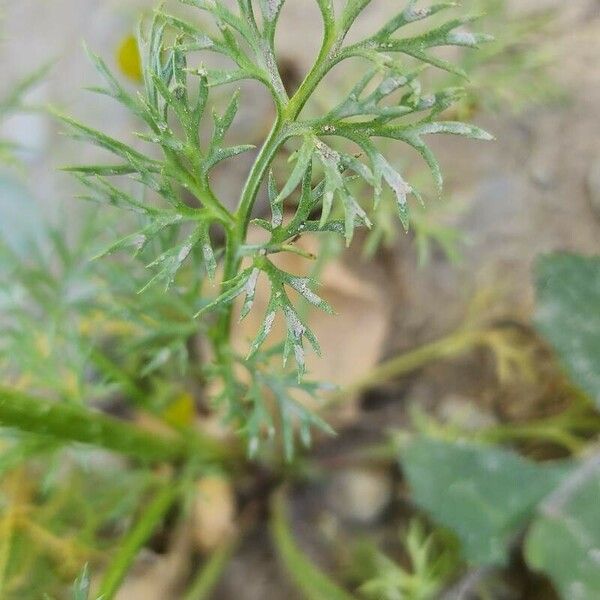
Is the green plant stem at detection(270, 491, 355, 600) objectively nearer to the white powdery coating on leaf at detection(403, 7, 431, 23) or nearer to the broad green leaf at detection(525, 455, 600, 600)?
the broad green leaf at detection(525, 455, 600, 600)

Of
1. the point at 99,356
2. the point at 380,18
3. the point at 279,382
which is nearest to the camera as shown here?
the point at 279,382

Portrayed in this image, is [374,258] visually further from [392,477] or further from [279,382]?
[279,382]

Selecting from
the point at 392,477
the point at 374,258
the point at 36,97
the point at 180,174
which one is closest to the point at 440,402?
the point at 392,477

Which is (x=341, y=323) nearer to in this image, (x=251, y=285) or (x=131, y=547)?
(x=131, y=547)

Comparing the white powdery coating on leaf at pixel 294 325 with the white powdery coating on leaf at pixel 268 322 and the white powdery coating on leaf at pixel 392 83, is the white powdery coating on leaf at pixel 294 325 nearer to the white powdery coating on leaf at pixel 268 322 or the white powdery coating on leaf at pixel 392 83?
→ the white powdery coating on leaf at pixel 268 322

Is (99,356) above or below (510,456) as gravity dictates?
above

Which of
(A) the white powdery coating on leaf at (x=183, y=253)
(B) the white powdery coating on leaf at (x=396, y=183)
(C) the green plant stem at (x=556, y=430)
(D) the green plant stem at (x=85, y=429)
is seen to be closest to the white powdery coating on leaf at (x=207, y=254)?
(A) the white powdery coating on leaf at (x=183, y=253)
